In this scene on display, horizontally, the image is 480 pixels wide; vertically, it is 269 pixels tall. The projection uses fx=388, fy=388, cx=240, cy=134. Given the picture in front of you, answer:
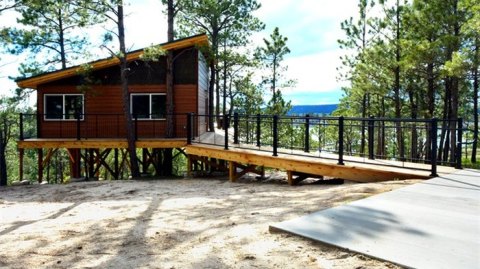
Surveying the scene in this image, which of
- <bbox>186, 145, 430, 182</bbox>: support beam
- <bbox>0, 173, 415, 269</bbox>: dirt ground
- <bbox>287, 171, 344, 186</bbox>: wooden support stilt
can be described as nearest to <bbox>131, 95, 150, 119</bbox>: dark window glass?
<bbox>186, 145, 430, 182</bbox>: support beam

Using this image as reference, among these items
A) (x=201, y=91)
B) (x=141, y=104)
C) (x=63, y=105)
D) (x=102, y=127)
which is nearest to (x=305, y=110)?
(x=201, y=91)

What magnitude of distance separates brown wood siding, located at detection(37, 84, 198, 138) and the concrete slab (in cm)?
1138

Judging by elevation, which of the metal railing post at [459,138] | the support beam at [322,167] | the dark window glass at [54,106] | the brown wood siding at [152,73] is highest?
the brown wood siding at [152,73]

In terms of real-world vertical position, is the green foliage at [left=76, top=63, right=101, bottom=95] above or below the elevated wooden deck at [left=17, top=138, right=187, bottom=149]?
above

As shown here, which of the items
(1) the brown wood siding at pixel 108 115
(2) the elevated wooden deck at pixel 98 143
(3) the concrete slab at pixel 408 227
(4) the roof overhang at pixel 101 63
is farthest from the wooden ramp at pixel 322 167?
(4) the roof overhang at pixel 101 63

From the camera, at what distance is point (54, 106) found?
52.9 feet

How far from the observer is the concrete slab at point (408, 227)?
10.5ft

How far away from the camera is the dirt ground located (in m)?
3.47

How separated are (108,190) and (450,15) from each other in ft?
45.3

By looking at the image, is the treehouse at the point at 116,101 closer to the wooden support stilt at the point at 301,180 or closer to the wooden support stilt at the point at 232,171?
the wooden support stilt at the point at 232,171

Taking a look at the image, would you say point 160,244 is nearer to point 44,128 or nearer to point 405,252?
point 405,252

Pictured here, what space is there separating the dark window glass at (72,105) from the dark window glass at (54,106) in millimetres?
235

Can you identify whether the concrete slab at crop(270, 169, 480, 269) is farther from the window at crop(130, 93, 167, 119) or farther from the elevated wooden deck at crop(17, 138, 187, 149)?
the window at crop(130, 93, 167, 119)

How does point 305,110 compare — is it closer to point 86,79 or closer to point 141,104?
point 141,104
